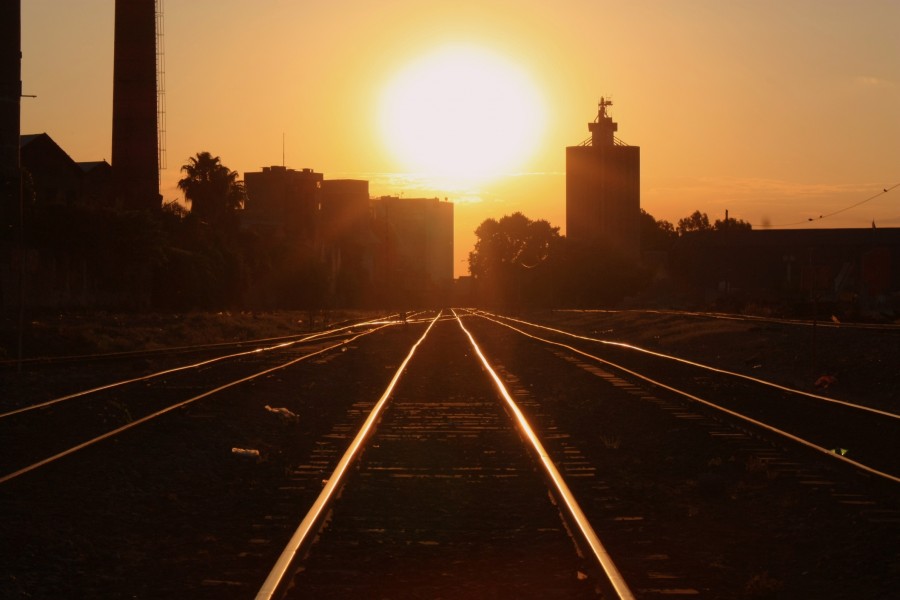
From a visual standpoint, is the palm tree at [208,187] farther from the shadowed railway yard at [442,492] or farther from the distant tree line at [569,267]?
the shadowed railway yard at [442,492]

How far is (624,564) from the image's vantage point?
22.6 ft

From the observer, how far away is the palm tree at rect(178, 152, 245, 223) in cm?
8481

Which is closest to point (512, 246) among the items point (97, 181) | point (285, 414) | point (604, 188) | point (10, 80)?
point (604, 188)

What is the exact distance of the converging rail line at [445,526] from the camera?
21.1 ft

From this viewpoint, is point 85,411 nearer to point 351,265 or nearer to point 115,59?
point 115,59

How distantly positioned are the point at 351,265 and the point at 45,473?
455 ft

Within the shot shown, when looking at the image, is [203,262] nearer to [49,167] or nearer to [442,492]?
[49,167]

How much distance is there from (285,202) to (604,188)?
57873 millimetres

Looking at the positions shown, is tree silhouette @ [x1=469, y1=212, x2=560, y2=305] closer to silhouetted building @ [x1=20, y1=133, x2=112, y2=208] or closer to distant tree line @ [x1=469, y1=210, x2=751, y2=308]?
distant tree line @ [x1=469, y1=210, x2=751, y2=308]

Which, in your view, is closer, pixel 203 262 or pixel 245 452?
pixel 245 452

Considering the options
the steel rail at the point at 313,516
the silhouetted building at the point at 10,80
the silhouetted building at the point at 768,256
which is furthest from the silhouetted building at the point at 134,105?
the steel rail at the point at 313,516

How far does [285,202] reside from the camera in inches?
5891

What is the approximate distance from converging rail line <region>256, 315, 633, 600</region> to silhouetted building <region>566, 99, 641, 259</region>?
16600cm

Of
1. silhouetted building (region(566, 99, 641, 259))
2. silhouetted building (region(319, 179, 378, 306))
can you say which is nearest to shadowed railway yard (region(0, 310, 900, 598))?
silhouetted building (region(319, 179, 378, 306))
